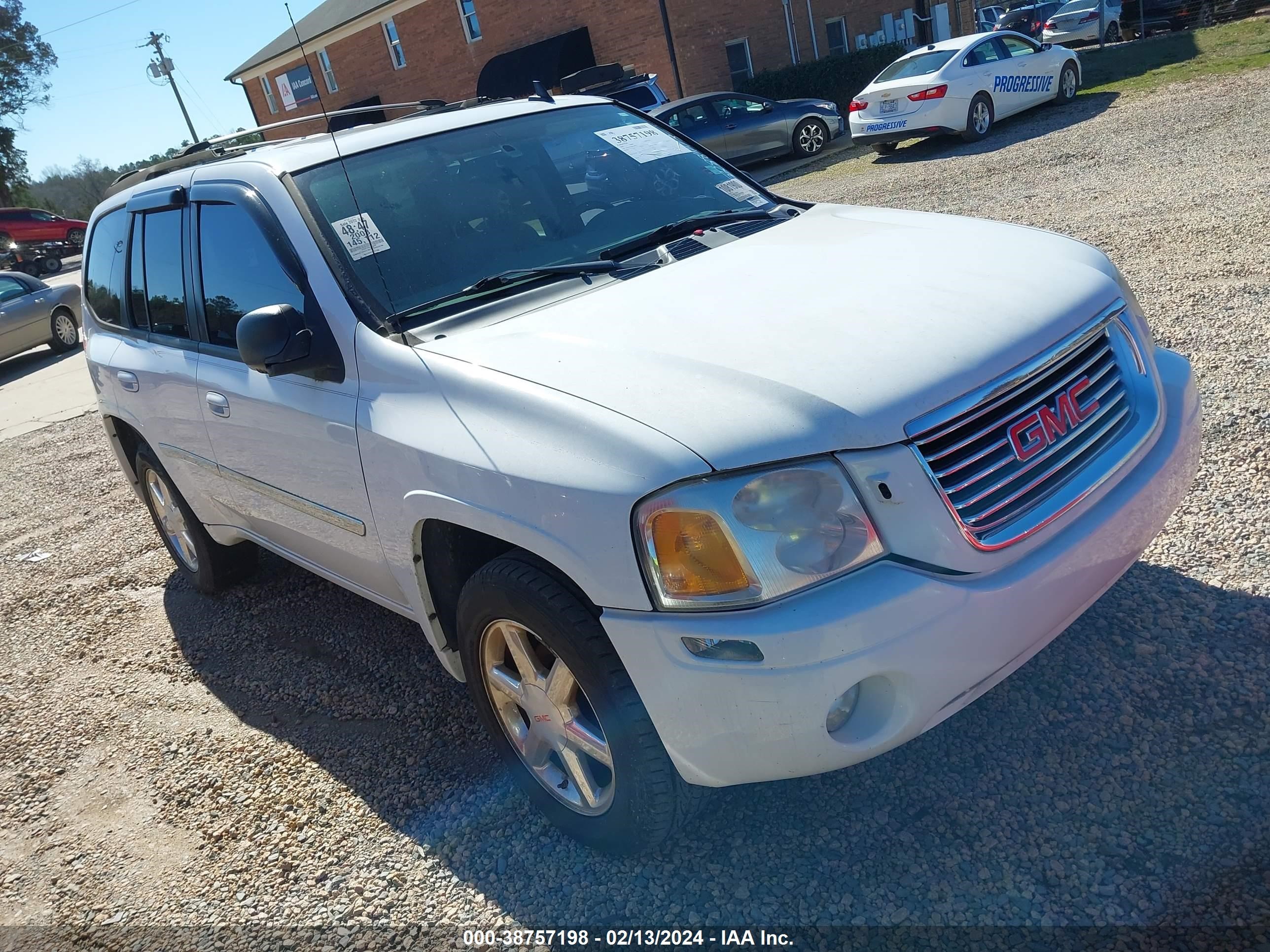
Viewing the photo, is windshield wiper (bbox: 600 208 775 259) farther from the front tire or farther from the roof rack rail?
the front tire

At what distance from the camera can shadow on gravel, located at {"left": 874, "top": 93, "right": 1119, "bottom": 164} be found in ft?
44.9

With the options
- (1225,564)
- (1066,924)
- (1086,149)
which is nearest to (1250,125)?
(1086,149)

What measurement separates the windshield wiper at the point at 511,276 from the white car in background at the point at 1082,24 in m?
26.0

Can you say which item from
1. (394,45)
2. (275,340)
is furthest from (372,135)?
(394,45)

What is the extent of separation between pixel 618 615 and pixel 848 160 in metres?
15.1

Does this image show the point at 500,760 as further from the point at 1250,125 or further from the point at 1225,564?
the point at 1250,125

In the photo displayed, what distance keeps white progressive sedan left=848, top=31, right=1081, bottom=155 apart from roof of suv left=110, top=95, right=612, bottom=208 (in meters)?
11.4

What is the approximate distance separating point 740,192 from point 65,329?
49.0 feet

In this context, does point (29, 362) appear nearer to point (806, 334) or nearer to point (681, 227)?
point (681, 227)

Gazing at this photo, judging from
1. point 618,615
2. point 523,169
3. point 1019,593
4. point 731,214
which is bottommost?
point 1019,593

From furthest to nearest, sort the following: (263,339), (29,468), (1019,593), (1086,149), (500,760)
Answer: (1086,149) → (29,468) → (500,760) → (263,339) → (1019,593)

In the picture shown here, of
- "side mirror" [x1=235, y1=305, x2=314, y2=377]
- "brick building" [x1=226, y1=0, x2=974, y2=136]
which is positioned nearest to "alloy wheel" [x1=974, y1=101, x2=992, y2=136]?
"brick building" [x1=226, y1=0, x2=974, y2=136]

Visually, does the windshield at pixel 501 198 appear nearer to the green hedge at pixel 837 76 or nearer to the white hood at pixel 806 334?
the white hood at pixel 806 334

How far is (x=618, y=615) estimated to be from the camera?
2.16 m
